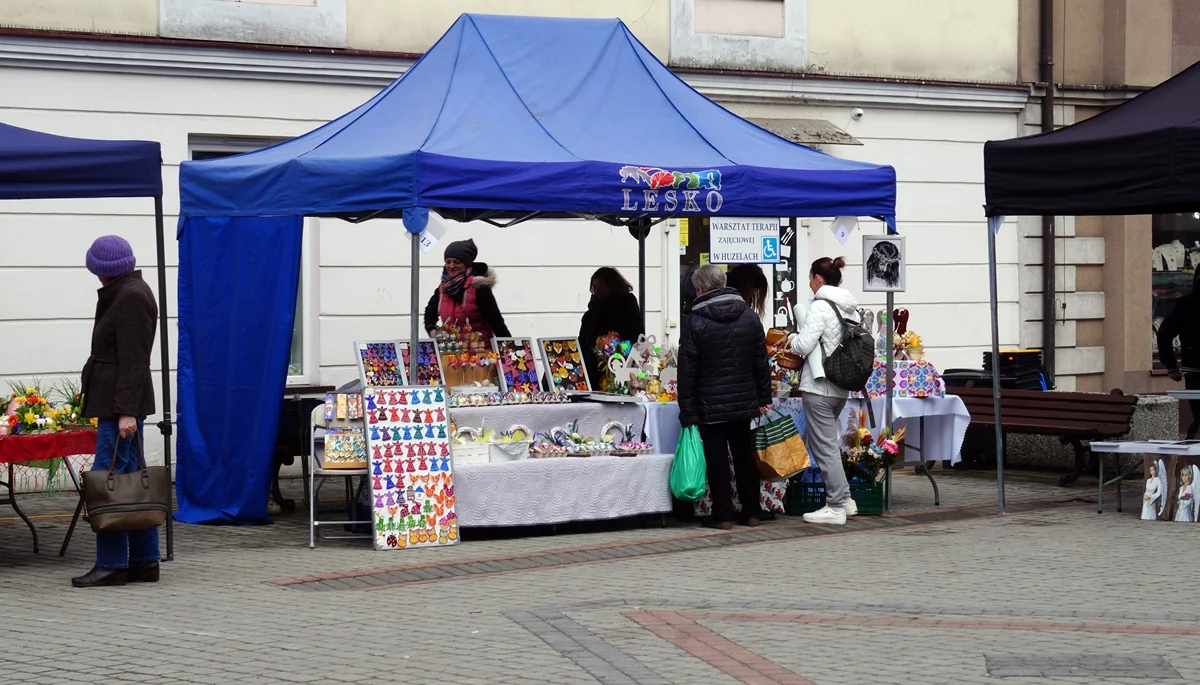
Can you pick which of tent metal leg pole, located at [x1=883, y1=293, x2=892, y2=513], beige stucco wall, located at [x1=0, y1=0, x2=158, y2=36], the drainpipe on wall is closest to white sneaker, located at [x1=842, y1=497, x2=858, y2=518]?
tent metal leg pole, located at [x1=883, y1=293, x2=892, y2=513]

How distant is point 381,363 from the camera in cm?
1101

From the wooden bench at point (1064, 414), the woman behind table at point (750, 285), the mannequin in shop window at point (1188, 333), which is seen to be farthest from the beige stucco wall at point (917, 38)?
the woman behind table at point (750, 285)

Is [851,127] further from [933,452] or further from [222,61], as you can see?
[222,61]

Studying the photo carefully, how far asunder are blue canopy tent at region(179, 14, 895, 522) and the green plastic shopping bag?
1450mm

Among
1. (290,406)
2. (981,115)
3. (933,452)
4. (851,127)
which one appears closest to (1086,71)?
(981,115)

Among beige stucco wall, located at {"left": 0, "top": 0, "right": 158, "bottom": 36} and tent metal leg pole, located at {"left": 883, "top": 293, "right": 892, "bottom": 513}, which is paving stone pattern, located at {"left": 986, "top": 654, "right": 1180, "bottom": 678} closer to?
tent metal leg pole, located at {"left": 883, "top": 293, "right": 892, "bottom": 513}

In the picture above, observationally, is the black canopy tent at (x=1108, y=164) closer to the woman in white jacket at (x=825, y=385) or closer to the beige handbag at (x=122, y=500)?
the woman in white jacket at (x=825, y=385)

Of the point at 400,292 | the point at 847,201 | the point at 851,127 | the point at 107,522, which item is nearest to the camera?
the point at 107,522

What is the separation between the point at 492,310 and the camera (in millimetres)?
12484

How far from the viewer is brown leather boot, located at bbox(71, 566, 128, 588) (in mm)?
8977

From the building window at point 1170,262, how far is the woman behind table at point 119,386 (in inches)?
516

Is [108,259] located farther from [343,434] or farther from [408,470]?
[408,470]

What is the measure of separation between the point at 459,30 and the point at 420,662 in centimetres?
598

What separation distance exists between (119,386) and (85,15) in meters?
5.67
